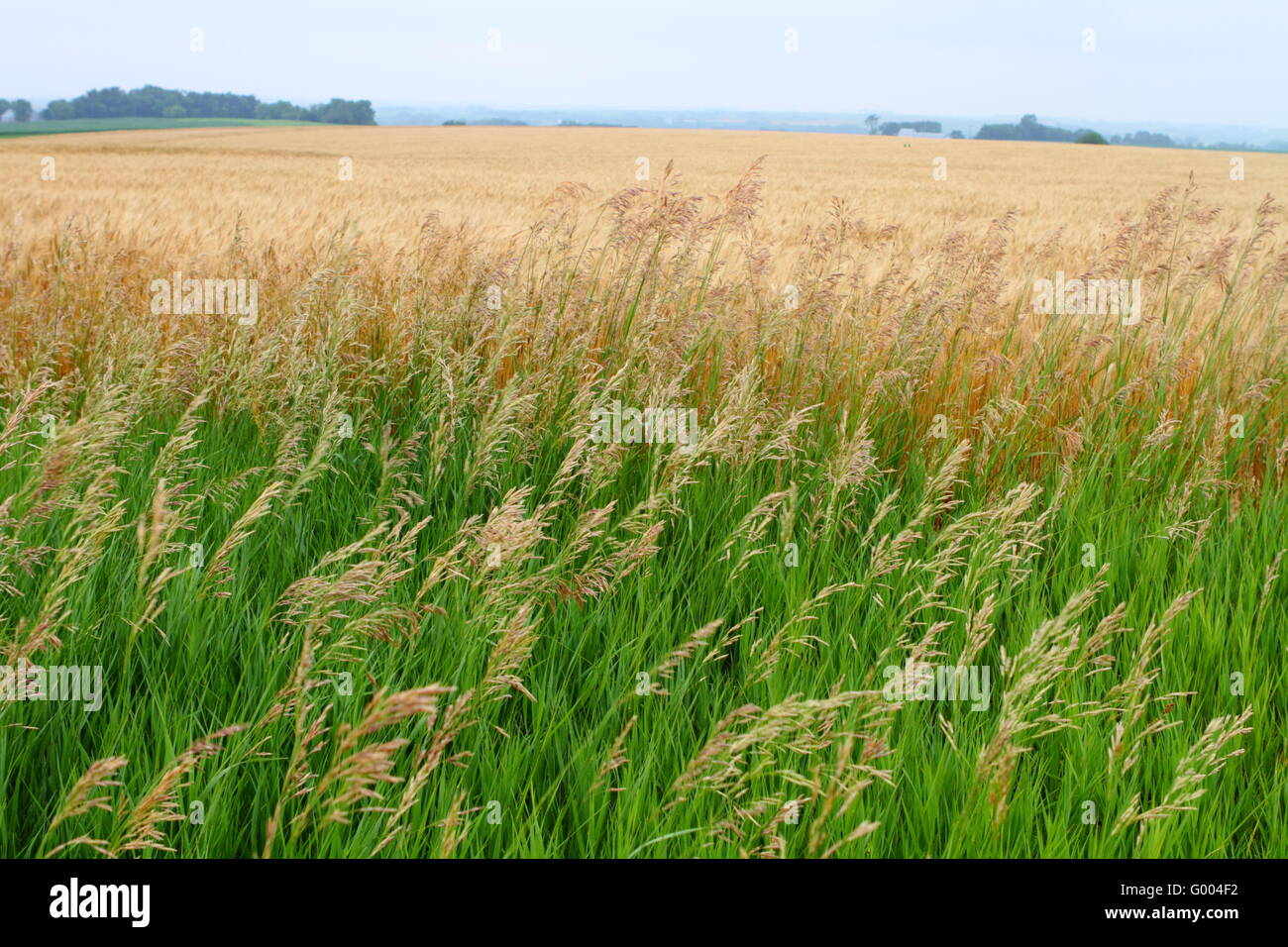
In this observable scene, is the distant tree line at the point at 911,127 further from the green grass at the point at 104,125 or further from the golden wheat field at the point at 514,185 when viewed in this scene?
the green grass at the point at 104,125

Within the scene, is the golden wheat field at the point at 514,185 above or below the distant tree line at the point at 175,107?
below

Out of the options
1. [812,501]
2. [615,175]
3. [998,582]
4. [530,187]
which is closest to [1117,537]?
[998,582]

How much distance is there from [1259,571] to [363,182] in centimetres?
1854

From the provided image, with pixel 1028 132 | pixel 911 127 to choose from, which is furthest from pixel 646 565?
pixel 911 127

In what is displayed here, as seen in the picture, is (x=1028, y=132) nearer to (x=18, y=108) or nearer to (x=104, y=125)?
(x=104, y=125)

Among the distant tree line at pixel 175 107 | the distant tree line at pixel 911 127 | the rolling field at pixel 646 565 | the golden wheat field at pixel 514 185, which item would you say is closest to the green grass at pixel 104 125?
the distant tree line at pixel 175 107

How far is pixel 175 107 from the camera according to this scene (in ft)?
307

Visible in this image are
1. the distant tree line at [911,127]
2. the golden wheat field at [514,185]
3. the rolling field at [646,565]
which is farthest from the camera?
the distant tree line at [911,127]

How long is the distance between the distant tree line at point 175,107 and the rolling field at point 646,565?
97.5m

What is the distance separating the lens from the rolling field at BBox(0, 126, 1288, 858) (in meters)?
1.74

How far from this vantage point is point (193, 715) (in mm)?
1886

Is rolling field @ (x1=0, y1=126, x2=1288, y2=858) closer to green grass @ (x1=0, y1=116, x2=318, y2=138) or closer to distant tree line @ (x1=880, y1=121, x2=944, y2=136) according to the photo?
green grass @ (x1=0, y1=116, x2=318, y2=138)

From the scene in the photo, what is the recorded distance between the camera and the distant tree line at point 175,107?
9231cm

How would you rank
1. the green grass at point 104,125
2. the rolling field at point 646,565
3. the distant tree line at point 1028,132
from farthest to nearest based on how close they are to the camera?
the distant tree line at point 1028,132, the green grass at point 104,125, the rolling field at point 646,565
